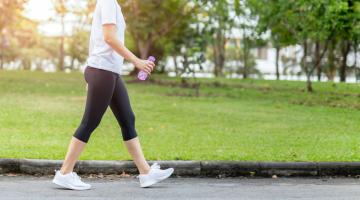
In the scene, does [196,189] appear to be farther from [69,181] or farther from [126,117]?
[69,181]

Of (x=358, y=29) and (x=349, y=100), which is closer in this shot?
(x=349, y=100)

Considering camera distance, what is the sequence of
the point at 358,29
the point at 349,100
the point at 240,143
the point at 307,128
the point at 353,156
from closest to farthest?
the point at 353,156 → the point at 240,143 → the point at 307,128 → the point at 349,100 → the point at 358,29

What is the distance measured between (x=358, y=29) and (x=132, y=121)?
1666 centimetres

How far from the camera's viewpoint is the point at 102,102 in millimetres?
6609

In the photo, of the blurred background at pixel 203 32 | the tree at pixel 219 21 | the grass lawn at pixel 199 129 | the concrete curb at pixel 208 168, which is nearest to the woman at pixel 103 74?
the concrete curb at pixel 208 168

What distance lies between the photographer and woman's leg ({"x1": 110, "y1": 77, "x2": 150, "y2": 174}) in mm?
6758

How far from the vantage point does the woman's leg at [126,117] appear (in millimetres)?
6758

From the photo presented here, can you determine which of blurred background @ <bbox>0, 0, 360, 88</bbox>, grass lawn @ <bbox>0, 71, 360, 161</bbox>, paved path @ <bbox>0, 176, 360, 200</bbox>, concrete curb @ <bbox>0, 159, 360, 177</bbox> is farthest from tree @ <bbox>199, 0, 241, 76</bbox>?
paved path @ <bbox>0, 176, 360, 200</bbox>

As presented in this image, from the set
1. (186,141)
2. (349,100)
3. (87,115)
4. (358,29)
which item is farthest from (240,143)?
(358,29)

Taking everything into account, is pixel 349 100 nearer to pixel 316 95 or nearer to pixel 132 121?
pixel 316 95

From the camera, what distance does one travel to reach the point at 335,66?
50.5 meters

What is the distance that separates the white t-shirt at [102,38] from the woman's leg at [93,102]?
68 mm

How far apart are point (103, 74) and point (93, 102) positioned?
0.89 feet

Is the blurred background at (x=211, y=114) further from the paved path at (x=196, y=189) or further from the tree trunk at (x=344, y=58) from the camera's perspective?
the tree trunk at (x=344, y=58)
